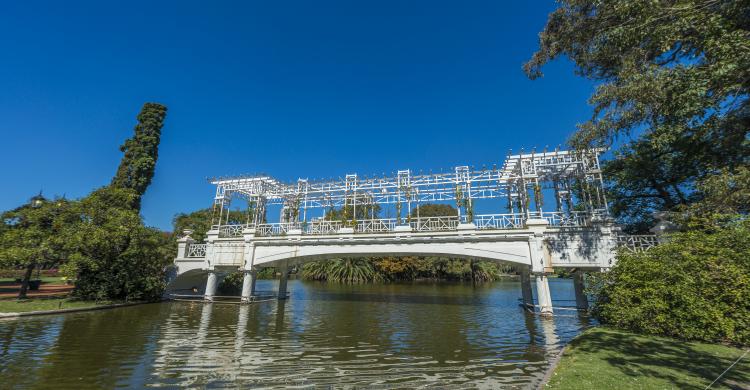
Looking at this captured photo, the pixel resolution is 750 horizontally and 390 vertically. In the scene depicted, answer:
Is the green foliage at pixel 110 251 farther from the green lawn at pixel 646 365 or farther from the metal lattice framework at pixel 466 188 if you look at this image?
the green lawn at pixel 646 365

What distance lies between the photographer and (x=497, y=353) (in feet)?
33.7

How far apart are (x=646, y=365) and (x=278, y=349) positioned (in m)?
10.2

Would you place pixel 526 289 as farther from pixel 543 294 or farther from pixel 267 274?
pixel 267 274

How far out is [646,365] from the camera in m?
7.26

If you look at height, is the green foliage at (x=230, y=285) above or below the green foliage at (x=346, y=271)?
below

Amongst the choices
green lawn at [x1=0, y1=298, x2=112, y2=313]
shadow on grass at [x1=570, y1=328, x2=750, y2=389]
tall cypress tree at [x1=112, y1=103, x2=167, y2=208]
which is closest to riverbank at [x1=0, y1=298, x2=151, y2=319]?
green lawn at [x1=0, y1=298, x2=112, y2=313]

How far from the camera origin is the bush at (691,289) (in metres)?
9.42

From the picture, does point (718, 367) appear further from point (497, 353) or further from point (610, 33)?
point (610, 33)

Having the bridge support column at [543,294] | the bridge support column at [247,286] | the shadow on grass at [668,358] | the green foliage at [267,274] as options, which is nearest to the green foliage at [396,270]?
the green foliage at [267,274]

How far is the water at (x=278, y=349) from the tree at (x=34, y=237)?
4463 mm

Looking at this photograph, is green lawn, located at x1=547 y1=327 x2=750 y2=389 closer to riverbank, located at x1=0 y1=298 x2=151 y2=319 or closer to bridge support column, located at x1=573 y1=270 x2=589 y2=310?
bridge support column, located at x1=573 y1=270 x2=589 y2=310

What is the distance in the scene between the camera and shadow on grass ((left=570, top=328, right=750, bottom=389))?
6.34 metres

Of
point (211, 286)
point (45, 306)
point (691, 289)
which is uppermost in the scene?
point (691, 289)

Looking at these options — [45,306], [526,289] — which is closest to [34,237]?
[45,306]
